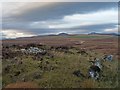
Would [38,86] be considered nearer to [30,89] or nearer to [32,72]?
[30,89]

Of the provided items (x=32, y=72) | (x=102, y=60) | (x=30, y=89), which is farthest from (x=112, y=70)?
(x=30, y=89)

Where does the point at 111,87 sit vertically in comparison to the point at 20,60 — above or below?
below

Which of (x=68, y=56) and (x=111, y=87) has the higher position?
(x=68, y=56)

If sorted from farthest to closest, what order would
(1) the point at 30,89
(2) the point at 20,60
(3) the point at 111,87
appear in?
1. (2) the point at 20,60
2. (3) the point at 111,87
3. (1) the point at 30,89

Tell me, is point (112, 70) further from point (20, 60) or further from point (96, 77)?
point (20, 60)

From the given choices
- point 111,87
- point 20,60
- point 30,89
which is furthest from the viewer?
point 20,60

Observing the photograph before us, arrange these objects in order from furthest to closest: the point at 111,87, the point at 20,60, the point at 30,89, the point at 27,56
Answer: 1. the point at 27,56
2. the point at 20,60
3. the point at 111,87
4. the point at 30,89

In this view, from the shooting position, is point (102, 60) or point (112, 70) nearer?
point (112, 70)

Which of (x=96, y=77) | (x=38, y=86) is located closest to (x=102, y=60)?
(x=96, y=77)

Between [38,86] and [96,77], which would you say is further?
[96,77]
